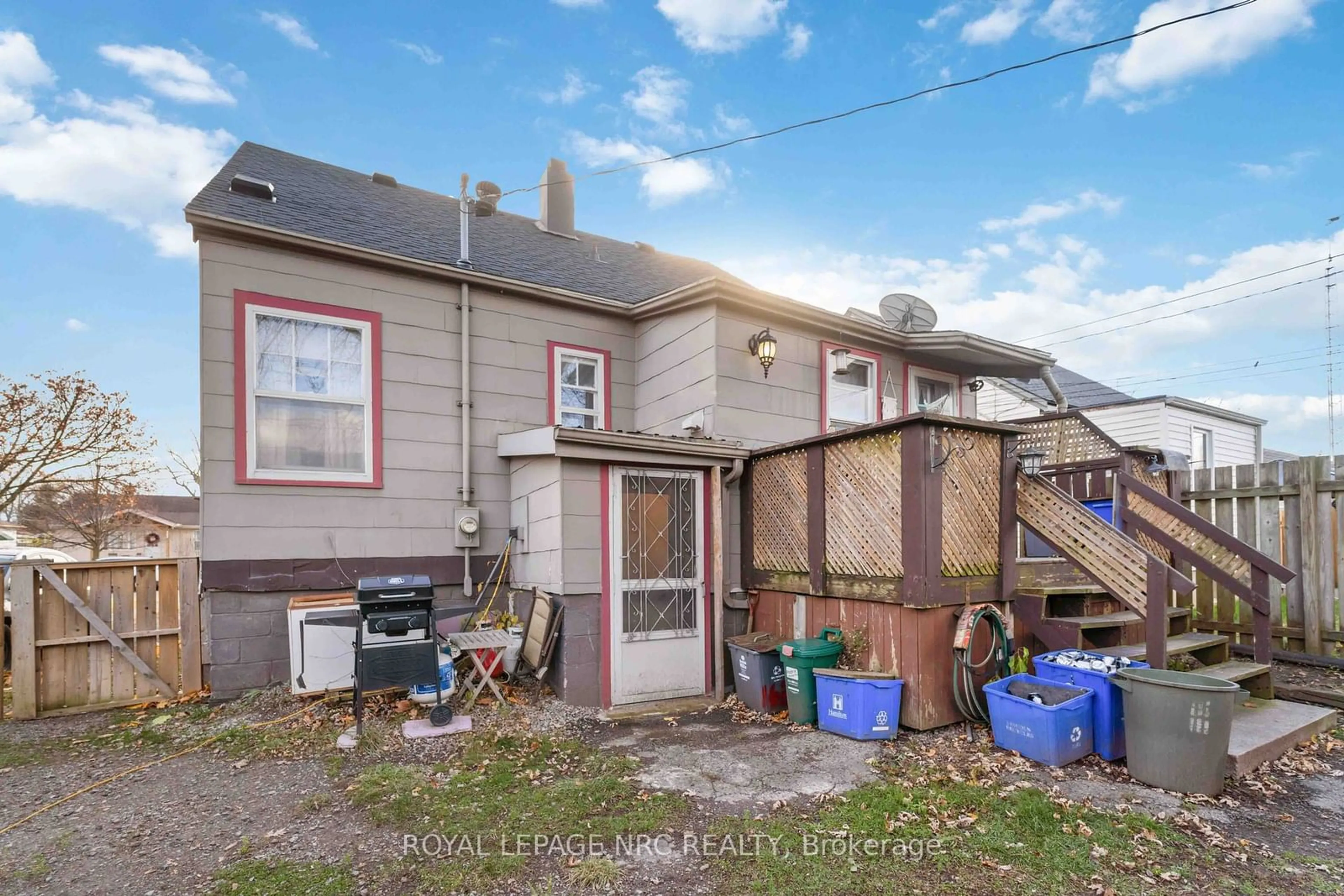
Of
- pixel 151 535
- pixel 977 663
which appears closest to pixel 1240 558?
pixel 977 663

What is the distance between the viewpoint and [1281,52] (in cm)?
A: 716

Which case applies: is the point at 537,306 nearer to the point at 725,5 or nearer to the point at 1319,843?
the point at 725,5

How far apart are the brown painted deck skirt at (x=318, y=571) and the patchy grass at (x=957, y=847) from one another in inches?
165

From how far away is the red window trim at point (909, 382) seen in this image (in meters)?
8.14

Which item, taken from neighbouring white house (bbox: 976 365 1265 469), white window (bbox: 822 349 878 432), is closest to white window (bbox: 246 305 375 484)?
white window (bbox: 822 349 878 432)

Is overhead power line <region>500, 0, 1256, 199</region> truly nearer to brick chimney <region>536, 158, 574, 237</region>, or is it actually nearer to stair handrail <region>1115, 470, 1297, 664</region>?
brick chimney <region>536, 158, 574, 237</region>

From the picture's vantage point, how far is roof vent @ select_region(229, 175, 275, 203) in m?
6.27

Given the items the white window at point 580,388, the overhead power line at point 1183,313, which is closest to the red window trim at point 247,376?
the white window at point 580,388

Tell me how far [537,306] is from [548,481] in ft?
8.02

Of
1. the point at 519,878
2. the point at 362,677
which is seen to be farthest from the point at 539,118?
the point at 519,878

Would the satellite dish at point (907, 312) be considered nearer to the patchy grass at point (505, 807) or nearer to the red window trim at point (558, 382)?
the red window trim at point (558, 382)

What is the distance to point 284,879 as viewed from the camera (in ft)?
8.92

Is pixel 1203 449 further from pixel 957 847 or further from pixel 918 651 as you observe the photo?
pixel 957 847

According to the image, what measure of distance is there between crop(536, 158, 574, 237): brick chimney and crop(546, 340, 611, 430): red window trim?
3.35 m
